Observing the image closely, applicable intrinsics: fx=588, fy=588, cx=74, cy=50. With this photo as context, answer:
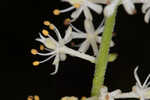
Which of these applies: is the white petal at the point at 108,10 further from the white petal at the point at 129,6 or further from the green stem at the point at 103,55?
the green stem at the point at 103,55

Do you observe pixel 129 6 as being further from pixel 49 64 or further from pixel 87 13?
pixel 49 64

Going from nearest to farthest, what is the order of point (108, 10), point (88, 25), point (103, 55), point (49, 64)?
point (108, 10)
point (103, 55)
point (88, 25)
point (49, 64)

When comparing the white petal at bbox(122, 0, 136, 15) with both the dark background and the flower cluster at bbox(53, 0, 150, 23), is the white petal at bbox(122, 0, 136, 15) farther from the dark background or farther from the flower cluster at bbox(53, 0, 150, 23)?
the dark background

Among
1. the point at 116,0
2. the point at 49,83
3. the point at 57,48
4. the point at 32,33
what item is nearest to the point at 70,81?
the point at 49,83

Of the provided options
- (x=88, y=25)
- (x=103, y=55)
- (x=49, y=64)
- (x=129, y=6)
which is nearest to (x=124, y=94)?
(x=103, y=55)

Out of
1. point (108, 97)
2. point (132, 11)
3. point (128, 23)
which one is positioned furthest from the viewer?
point (128, 23)

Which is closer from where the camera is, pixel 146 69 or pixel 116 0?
pixel 116 0

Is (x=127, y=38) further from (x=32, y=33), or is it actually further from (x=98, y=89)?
(x=98, y=89)
